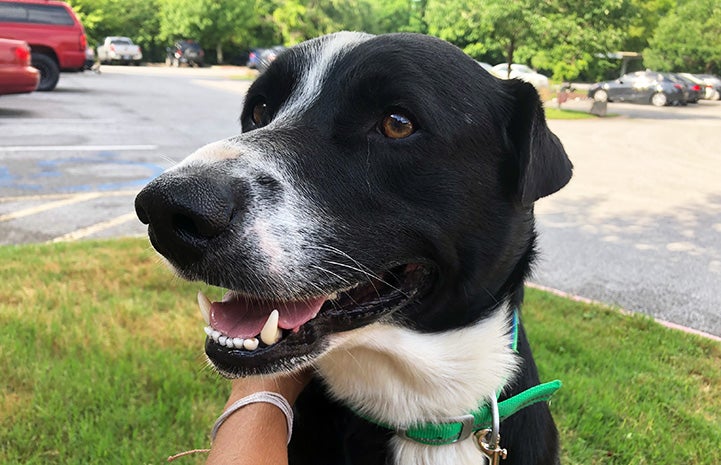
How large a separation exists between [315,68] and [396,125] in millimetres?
401

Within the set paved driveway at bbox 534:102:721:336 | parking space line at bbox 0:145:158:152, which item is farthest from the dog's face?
parking space line at bbox 0:145:158:152

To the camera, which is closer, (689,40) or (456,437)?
(456,437)

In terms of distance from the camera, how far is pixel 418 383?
1954mm

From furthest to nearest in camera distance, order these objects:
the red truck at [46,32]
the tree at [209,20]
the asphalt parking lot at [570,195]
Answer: the tree at [209,20]
the red truck at [46,32]
the asphalt parking lot at [570,195]

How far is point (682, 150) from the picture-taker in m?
13.6

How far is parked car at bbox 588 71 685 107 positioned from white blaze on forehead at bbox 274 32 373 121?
96.7 feet

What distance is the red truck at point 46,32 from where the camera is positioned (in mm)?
16281

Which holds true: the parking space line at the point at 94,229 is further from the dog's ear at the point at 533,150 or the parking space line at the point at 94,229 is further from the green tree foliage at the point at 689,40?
the green tree foliage at the point at 689,40

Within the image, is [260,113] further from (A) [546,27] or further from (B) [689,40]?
(B) [689,40]

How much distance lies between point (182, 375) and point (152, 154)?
698 cm

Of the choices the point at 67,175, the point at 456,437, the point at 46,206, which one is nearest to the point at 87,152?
the point at 67,175

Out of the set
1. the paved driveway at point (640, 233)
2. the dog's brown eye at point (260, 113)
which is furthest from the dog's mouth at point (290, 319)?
the paved driveway at point (640, 233)

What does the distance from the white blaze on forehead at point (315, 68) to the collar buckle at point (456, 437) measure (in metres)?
1.07

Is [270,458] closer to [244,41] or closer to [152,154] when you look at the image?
[152,154]
